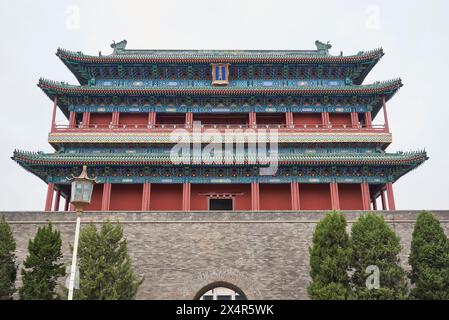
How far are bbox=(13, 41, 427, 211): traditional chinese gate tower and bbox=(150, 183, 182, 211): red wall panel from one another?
0.06 meters

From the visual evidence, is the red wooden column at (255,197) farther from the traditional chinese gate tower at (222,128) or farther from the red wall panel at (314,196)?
the red wall panel at (314,196)

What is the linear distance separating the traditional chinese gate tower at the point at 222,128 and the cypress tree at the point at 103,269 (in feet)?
31.1

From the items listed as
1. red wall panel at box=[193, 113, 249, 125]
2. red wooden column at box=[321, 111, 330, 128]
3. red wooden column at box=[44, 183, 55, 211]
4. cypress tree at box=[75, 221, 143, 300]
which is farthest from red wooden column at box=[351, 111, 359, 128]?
red wooden column at box=[44, 183, 55, 211]

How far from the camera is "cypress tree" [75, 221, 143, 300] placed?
45.2 ft

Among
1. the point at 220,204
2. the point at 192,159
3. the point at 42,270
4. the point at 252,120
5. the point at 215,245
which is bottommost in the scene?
the point at 42,270

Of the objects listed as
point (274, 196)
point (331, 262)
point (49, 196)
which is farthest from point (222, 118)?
point (331, 262)

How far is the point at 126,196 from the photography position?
25594mm

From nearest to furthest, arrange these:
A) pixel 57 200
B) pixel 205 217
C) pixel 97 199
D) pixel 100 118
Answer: pixel 205 217 → pixel 97 199 → pixel 57 200 → pixel 100 118

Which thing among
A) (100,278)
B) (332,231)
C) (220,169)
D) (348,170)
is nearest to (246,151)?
(220,169)

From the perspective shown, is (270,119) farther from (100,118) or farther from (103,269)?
(103,269)

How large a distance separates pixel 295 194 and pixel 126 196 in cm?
999

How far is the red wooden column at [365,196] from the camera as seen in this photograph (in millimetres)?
24523
